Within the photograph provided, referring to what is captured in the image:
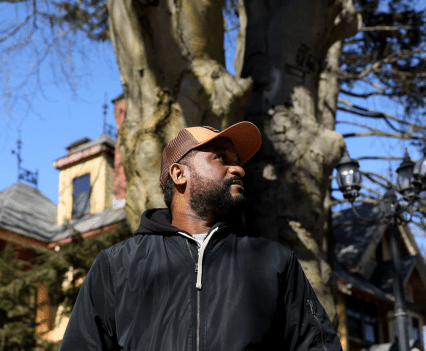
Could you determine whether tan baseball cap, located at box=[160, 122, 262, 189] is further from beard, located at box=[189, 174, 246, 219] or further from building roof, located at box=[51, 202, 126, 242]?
building roof, located at box=[51, 202, 126, 242]

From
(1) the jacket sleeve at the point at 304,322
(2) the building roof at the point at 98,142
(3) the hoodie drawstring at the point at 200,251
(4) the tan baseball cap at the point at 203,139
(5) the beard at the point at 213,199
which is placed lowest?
(1) the jacket sleeve at the point at 304,322

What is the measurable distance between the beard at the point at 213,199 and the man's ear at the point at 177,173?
0.09 m

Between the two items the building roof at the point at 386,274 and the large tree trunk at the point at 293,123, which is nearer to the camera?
the large tree trunk at the point at 293,123

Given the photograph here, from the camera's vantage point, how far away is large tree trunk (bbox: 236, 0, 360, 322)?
516 centimetres

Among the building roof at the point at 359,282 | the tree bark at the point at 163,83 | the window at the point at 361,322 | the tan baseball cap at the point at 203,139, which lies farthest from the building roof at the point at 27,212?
the tan baseball cap at the point at 203,139

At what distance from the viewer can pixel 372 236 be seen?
18.2 meters

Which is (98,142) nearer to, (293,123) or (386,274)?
(386,274)

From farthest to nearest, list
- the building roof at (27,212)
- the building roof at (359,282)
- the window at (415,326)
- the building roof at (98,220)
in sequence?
1. the window at (415,326)
2. the building roof at (359,282)
3. the building roof at (27,212)
4. the building roof at (98,220)

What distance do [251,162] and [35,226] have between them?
1203 centimetres

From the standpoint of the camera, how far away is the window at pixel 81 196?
1652 cm

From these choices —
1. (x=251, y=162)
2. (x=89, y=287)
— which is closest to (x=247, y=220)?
(x=251, y=162)

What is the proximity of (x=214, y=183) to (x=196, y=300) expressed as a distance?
0.52 meters

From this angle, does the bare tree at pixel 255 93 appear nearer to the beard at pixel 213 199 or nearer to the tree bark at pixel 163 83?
the tree bark at pixel 163 83

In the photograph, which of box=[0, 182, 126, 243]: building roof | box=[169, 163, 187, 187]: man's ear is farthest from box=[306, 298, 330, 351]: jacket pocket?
box=[0, 182, 126, 243]: building roof
